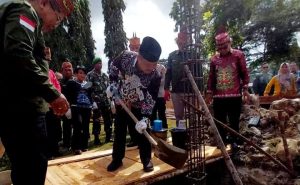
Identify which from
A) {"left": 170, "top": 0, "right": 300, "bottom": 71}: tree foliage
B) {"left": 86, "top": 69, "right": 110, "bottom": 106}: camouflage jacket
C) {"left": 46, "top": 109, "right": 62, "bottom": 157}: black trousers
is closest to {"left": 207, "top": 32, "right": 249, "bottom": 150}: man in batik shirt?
{"left": 86, "top": 69, "right": 110, "bottom": 106}: camouflage jacket

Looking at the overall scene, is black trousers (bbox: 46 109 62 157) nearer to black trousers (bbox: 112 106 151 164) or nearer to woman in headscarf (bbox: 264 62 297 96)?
black trousers (bbox: 112 106 151 164)

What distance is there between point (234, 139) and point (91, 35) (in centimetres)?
1654

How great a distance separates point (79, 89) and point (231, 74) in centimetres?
300

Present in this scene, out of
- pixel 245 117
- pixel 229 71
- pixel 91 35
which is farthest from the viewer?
pixel 91 35

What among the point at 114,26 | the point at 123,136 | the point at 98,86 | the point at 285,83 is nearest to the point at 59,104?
the point at 123,136

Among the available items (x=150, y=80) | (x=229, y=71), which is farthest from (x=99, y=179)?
(x=229, y=71)

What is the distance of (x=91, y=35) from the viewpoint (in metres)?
19.9

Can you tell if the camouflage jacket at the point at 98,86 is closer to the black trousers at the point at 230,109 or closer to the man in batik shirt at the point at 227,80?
the man in batik shirt at the point at 227,80

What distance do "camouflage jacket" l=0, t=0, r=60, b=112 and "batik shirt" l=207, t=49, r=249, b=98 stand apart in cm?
343

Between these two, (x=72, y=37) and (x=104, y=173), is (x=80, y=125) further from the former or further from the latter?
(x=72, y=37)

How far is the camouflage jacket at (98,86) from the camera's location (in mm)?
6082

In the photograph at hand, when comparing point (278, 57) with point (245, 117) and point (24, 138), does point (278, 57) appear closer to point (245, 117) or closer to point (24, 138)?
point (245, 117)

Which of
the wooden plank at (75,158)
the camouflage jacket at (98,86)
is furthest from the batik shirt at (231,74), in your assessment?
the camouflage jacket at (98,86)

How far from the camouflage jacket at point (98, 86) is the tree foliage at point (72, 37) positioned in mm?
10065
